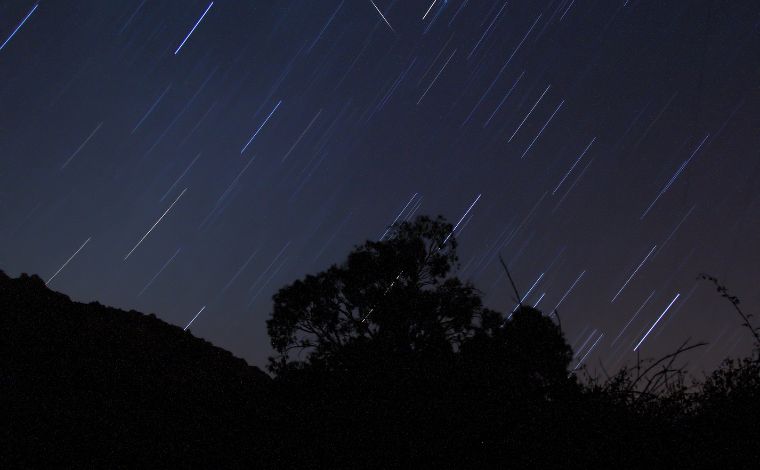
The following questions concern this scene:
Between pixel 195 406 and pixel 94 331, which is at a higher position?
pixel 195 406

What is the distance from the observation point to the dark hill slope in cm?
537

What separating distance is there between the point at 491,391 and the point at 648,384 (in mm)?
1421

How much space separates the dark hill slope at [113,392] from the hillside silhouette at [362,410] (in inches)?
1.2

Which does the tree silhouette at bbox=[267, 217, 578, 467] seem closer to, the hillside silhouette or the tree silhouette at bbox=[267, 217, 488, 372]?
the hillside silhouette

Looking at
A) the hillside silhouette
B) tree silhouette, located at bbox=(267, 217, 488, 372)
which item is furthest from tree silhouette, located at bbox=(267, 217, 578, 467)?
tree silhouette, located at bbox=(267, 217, 488, 372)

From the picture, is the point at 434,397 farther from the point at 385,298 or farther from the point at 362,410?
the point at 385,298

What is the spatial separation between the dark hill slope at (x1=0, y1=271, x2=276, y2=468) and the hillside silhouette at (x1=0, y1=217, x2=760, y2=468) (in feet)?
0.10

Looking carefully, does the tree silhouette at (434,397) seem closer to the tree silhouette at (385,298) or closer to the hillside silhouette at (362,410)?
the hillside silhouette at (362,410)

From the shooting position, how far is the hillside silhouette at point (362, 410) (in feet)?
12.2

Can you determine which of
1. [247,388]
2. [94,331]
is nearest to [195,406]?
[247,388]

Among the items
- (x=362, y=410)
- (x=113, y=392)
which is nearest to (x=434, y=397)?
(x=362, y=410)

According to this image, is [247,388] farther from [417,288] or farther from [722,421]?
[417,288]

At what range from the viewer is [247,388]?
8859 millimetres

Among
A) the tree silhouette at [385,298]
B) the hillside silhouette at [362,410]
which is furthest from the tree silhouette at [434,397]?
the tree silhouette at [385,298]
